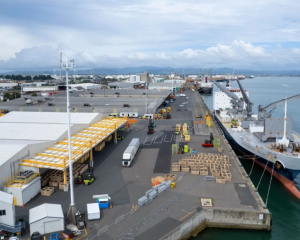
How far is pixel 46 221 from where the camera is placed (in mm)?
13664

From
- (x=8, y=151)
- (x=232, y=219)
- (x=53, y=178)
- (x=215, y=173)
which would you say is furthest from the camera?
(x=215, y=173)

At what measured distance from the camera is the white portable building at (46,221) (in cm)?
1355

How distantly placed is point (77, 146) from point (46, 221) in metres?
9.03

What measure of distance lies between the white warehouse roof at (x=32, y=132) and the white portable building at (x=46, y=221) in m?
9.52

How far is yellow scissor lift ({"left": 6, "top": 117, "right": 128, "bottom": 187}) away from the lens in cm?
1803

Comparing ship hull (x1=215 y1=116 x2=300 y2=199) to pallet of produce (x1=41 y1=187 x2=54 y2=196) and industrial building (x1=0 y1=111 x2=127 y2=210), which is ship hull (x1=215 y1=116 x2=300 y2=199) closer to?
industrial building (x1=0 y1=111 x2=127 y2=210)

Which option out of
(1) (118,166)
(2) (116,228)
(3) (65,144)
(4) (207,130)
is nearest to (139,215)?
(2) (116,228)

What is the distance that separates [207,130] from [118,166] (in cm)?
1811

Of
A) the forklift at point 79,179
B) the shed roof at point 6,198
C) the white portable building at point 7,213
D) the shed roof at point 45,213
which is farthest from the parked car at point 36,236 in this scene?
the forklift at point 79,179

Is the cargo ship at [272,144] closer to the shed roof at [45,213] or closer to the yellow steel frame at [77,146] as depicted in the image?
the yellow steel frame at [77,146]

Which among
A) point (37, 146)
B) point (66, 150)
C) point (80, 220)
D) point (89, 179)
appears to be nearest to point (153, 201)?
point (80, 220)

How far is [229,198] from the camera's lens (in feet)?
56.3

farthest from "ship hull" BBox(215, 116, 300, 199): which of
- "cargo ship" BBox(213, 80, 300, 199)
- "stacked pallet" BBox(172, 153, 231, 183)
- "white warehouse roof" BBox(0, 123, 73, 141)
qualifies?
"white warehouse roof" BBox(0, 123, 73, 141)

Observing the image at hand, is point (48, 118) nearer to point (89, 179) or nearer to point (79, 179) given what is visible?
point (79, 179)
